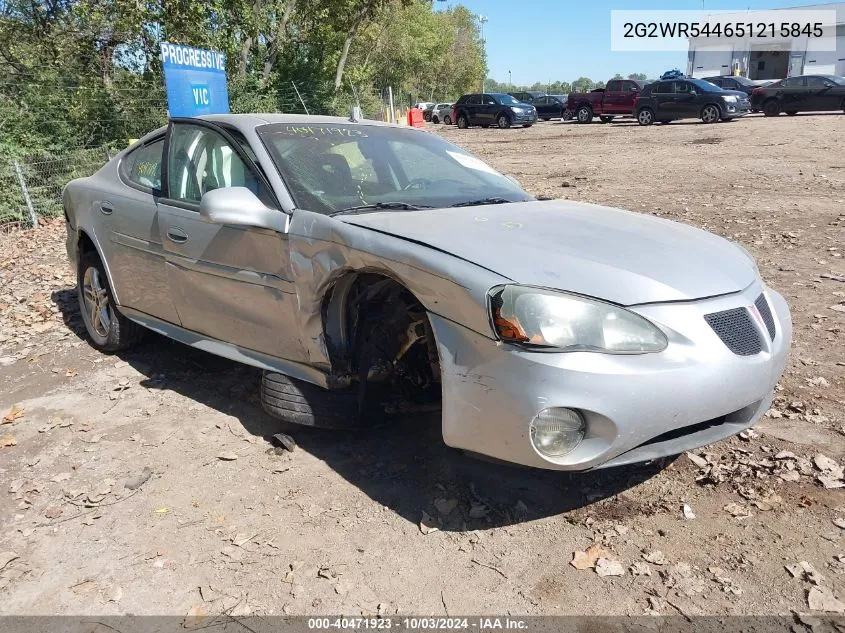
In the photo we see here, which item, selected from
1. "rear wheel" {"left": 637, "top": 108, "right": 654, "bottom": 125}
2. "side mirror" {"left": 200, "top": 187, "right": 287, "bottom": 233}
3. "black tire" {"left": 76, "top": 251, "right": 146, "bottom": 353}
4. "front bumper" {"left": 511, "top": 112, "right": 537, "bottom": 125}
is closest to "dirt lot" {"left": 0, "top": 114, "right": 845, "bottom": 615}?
"black tire" {"left": 76, "top": 251, "right": 146, "bottom": 353}

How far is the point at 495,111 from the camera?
2945 cm

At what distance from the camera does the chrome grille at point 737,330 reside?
2559 mm

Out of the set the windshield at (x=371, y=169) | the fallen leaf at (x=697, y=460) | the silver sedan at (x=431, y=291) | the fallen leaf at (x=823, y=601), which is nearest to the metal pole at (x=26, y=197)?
the silver sedan at (x=431, y=291)

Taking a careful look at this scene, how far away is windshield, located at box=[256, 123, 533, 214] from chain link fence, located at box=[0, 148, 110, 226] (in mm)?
8568

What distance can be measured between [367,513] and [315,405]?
0.64 m

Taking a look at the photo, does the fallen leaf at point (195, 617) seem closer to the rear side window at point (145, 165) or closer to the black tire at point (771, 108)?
the rear side window at point (145, 165)

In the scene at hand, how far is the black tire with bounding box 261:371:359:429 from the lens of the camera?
3381 millimetres

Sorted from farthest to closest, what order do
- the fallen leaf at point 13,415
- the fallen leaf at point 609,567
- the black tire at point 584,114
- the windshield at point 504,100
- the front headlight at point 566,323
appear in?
the black tire at point 584,114 < the windshield at point 504,100 < the fallen leaf at point 13,415 < the fallen leaf at point 609,567 < the front headlight at point 566,323

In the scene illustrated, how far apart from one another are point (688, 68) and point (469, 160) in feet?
200

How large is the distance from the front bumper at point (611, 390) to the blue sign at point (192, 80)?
8.37 metres

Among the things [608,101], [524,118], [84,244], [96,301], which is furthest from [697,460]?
[608,101]

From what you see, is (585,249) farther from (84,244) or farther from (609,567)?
(84,244)

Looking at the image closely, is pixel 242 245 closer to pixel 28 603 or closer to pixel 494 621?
pixel 28 603

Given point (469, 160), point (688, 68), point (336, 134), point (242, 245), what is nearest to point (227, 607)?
point (242, 245)
